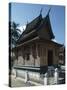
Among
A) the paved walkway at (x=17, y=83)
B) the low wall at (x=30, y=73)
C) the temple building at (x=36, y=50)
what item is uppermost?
the temple building at (x=36, y=50)

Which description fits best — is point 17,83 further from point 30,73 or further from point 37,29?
point 37,29

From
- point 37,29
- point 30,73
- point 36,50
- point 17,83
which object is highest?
point 37,29

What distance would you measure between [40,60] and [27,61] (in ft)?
0.53

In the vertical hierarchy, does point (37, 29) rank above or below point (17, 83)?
above

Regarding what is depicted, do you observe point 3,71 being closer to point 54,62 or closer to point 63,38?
point 54,62

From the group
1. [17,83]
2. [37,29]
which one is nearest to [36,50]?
[37,29]

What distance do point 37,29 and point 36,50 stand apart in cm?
26

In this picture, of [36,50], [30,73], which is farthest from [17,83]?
[36,50]

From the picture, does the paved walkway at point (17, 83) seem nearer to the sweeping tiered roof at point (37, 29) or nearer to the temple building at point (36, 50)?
the temple building at point (36, 50)

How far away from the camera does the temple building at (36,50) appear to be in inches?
101

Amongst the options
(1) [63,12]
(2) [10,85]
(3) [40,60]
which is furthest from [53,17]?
(2) [10,85]

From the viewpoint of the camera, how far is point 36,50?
2.60 metres

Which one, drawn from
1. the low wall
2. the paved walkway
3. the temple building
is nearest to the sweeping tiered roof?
the temple building

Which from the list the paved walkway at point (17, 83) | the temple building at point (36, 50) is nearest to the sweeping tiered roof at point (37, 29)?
the temple building at point (36, 50)
